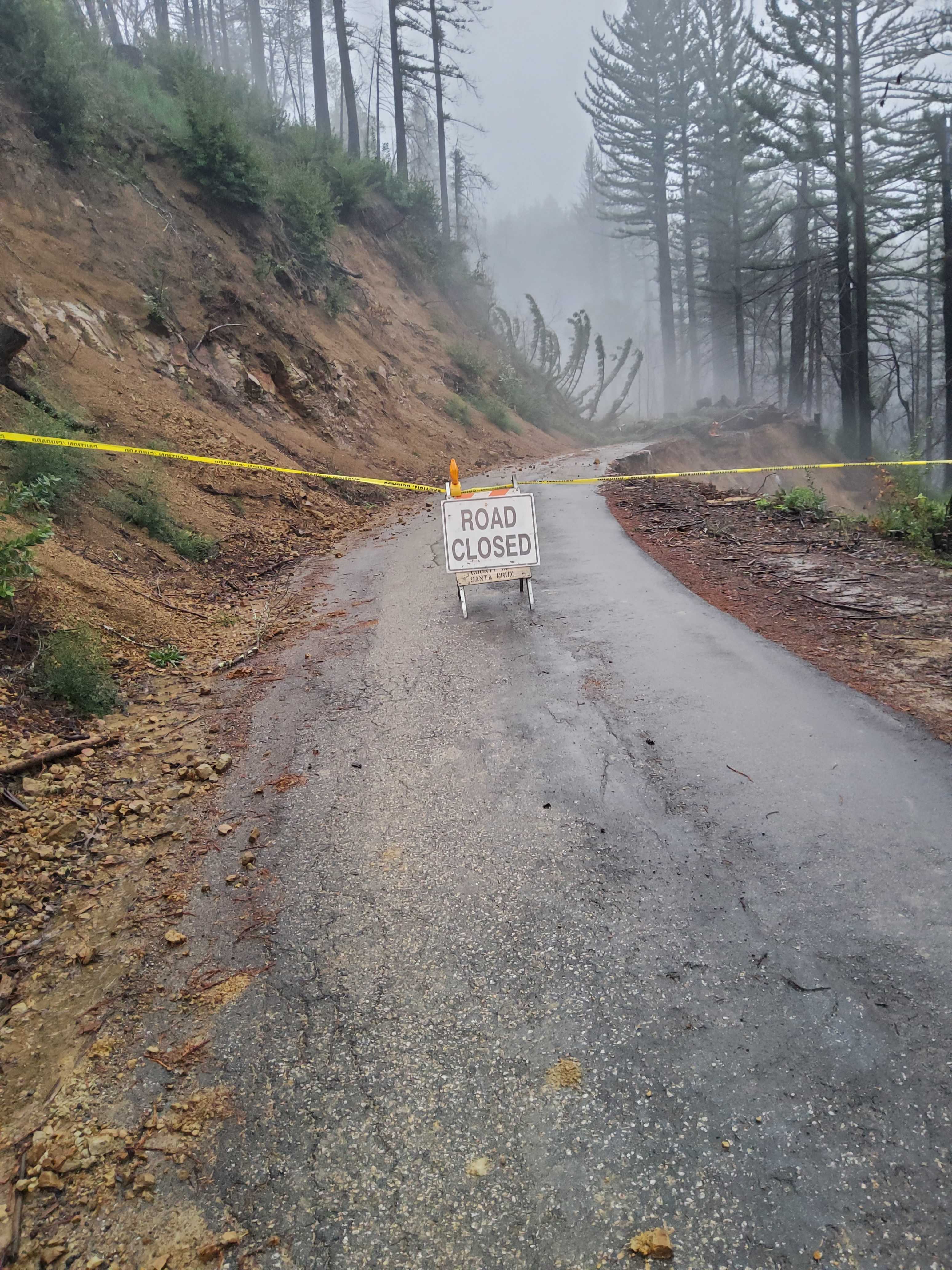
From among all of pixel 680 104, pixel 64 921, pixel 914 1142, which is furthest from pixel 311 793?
pixel 680 104

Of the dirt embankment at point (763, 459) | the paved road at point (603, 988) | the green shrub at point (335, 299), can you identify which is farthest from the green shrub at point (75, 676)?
the green shrub at point (335, 299)

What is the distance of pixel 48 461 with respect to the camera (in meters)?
8.53

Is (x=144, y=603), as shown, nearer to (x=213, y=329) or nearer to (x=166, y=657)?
(x=166, y=657)

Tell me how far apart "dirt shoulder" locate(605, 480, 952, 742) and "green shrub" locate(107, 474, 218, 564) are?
595cm

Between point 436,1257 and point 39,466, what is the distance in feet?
28.7

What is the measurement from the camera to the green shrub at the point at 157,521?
9.43 m

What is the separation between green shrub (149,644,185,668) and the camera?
662 centimetres

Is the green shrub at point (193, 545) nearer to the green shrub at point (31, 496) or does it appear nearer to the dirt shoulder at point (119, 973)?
the green shrub at point (31, 496)

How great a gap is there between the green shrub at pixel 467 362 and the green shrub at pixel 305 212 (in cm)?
694

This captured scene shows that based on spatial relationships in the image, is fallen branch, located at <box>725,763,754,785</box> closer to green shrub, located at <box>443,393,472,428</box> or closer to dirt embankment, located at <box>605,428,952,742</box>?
dirt embankment, located at <box>605,428,952,742</box>

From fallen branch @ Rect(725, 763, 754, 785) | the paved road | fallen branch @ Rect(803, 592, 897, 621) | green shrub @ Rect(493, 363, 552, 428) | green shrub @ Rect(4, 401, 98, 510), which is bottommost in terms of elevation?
the paved road

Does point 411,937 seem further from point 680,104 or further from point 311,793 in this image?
point 680,104

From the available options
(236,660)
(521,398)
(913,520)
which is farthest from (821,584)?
(521,398)

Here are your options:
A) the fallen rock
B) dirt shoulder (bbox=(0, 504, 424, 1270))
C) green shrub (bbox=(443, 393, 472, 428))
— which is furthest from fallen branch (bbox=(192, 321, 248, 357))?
the fallen rock
